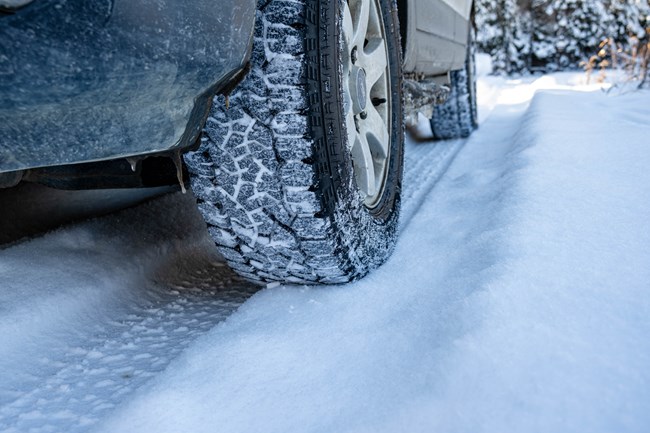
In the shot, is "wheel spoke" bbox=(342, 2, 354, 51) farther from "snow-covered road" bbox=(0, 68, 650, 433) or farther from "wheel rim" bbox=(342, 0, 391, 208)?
"snow-covered road" bbox=(0, 68, 650, 433)

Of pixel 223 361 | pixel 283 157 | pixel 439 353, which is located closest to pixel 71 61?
pixel 283 157

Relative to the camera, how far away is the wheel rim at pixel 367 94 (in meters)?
1.22

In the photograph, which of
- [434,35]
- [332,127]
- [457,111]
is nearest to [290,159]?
[332,127]

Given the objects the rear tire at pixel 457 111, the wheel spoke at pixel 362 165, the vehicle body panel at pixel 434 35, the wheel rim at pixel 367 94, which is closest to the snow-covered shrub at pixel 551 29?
the rear tire at pixel 457 111

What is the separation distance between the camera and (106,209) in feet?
5.74

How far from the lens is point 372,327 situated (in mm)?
1033

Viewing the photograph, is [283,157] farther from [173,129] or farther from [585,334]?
[585,334]

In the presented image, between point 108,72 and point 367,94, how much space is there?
29.2 inches

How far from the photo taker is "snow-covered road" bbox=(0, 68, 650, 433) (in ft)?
2.40

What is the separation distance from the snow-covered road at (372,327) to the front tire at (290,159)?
0.11 metres

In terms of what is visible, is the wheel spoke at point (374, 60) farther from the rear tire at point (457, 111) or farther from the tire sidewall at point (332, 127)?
the rear tire at point (457, 111)

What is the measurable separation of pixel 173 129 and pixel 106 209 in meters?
1.00

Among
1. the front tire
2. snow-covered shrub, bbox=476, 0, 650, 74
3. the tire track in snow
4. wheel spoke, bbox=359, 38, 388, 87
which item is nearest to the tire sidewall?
the front tire

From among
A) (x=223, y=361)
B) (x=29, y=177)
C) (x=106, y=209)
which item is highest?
(x=29, y=177)
